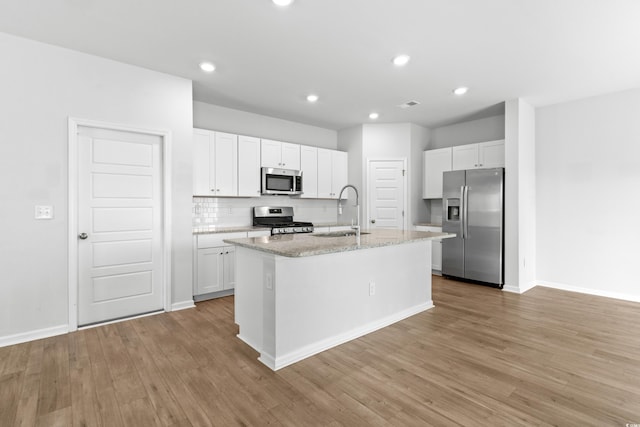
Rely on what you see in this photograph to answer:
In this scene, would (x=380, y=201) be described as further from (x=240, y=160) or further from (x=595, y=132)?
(x=595, y=132)

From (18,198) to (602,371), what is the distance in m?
4.85

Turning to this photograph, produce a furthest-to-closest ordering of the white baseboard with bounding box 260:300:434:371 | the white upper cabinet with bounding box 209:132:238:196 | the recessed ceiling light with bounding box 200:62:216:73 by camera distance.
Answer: the white upper cabinet with bounding box 209:132:238:196 → the recessed ceiling light with bounding box 200:62:216:73 → the white baseboard with bounding box 260:300:434:371

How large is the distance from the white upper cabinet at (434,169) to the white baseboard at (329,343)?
2.80 metres

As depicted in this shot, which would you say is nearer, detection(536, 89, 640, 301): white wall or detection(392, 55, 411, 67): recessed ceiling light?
detection(392, 55, 411, 67): recessed ceiling light

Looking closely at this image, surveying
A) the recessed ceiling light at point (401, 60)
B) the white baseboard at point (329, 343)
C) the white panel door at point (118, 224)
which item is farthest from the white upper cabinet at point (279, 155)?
the white baseboard at point (329, 343)

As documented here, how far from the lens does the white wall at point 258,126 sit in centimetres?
459

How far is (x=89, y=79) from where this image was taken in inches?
121

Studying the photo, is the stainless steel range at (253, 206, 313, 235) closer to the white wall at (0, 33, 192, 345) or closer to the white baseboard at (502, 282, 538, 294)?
the white wall at (0, 33, 192, 345)

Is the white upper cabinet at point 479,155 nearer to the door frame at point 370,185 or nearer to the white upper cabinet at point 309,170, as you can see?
the door frame at point 370,185

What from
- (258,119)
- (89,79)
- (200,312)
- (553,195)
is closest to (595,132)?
(553,195)

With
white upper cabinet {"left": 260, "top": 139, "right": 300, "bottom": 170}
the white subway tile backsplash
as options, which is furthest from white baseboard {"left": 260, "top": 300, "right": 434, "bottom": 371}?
white upper cabinet {"left": 260, "top": 139, "right": 300, "bottom": 170}

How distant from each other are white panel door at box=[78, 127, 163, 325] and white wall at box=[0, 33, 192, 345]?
166 mm

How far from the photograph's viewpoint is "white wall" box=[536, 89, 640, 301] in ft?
Result: 13.3

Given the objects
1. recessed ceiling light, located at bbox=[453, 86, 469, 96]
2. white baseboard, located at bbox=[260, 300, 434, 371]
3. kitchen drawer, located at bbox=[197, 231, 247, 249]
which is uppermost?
recessed ceiling light, located at bbox=[453, 86, 469, 96]
